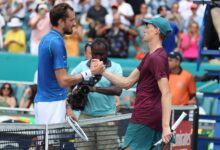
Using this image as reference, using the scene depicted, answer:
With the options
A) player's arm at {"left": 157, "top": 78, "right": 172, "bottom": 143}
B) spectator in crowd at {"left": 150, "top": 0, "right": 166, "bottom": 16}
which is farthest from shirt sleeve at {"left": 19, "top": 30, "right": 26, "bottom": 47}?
player's arm at {"left": 157, "top": 78, "right": 172, "bottom": 143}

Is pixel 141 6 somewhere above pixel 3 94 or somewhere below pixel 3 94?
above

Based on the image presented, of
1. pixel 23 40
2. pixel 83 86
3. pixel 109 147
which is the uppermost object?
pixel 23 40

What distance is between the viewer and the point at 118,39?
19047 mm

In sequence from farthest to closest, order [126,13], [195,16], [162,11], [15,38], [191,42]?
[15,38]
[126,13]
[162,11]
[195,16]
[191,42]

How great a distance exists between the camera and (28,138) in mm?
8328

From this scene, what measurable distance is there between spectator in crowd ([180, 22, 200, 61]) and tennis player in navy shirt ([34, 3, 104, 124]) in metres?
9.59

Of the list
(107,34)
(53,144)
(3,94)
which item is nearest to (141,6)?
(107,34)

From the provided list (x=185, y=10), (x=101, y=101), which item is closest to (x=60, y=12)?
(x=101, y=101)

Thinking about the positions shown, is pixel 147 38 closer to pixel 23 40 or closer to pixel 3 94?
pixel 3 94

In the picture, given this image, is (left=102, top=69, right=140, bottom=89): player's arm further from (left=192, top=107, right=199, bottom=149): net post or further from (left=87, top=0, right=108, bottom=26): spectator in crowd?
(left=87, top=0, right=108, bottom=26): spectator in crowd

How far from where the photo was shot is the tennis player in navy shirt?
8.84 meters

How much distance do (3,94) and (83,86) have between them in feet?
22.1

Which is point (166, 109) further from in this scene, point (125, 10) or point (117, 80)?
point (125, 10)

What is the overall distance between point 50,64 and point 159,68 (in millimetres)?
1231
